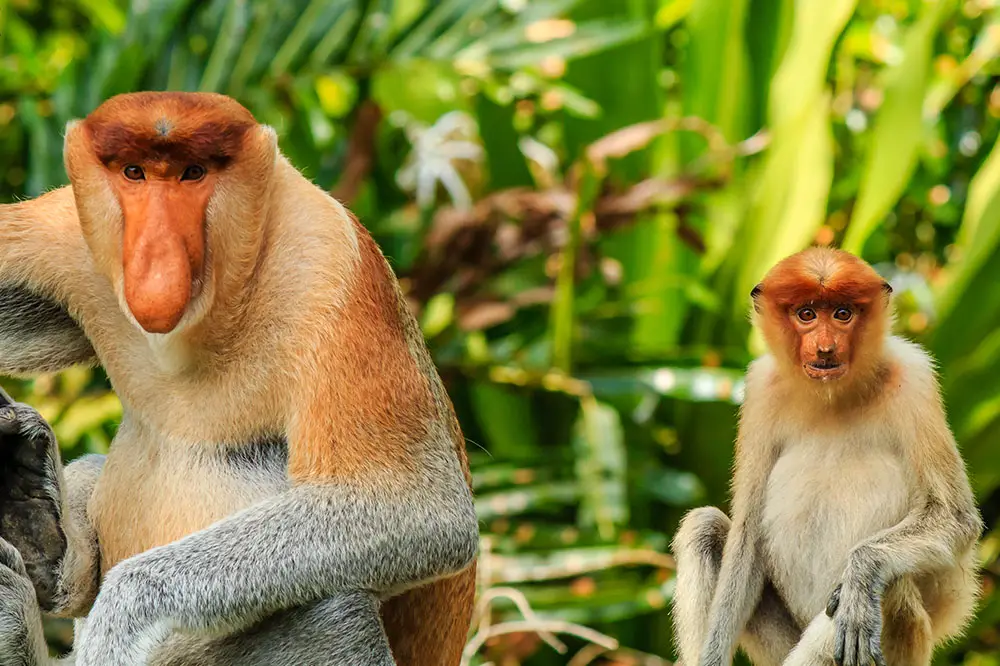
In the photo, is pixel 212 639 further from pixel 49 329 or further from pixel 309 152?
pixel 309 152

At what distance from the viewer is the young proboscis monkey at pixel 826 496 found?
2234 millimetres

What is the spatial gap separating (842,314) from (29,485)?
136 cm

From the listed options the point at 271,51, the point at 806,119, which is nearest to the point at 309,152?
the point at 271,51

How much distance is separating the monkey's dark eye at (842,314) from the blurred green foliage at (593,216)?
1.68 metres

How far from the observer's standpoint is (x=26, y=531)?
225 centimetres

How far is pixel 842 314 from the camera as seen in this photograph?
2.28 m

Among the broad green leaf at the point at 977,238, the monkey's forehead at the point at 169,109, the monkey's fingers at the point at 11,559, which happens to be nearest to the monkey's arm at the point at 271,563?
the monkey's fingers at the point at 11,559

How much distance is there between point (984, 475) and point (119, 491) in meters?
3.02

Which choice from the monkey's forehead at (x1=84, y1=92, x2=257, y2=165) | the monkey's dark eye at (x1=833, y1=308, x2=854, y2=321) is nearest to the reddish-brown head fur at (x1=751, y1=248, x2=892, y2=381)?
the monkey's dark eye at (x1=833, y1=308, x2=854, y2=321)

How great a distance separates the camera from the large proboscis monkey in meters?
1.99

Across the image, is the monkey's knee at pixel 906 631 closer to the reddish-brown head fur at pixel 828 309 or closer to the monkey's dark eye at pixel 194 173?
the reddish-brown head fur at pixel 828 309

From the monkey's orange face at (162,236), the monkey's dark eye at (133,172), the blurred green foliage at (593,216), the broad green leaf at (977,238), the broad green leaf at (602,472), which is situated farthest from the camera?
the broad green leaf at (977,238)

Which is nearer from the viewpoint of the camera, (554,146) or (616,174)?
(616,174)

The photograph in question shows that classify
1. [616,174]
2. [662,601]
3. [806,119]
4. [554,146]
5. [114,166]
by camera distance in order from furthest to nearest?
[554,146], [616,174], [806,119], [662,601], [114,166]
